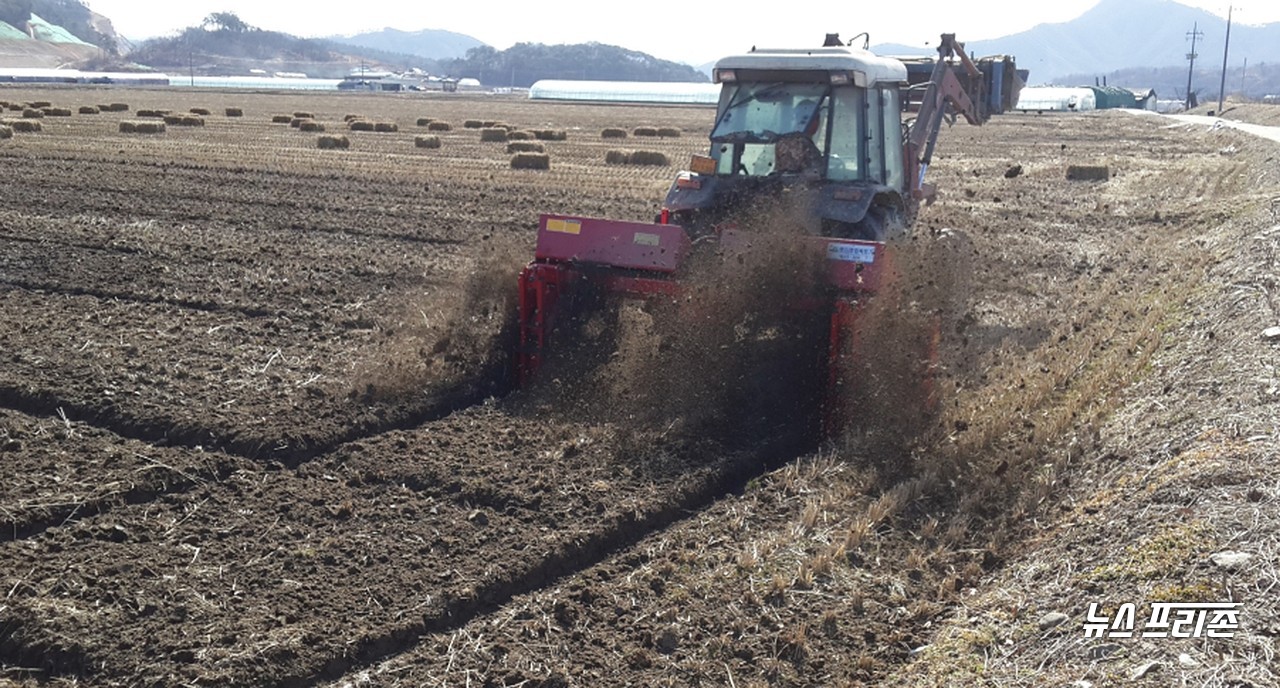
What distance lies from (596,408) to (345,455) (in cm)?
158

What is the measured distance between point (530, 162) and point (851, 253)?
A: 16.0m

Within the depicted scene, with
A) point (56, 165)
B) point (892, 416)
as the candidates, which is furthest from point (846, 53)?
point (56, 165)

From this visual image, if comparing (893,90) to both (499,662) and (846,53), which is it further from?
(499,662)

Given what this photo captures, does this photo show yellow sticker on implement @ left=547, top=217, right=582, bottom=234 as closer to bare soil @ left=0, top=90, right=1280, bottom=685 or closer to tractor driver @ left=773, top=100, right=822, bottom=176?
bare soil @ left=0, top=90, right=1280, bottom=685

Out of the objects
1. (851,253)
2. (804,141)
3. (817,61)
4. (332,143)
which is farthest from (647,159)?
(851,253)

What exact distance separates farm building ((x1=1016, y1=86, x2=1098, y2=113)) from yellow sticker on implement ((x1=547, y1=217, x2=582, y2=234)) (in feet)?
232

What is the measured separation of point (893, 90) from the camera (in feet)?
30.8

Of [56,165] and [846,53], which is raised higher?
[846,53]

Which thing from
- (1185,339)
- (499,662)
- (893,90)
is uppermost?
(893,90)

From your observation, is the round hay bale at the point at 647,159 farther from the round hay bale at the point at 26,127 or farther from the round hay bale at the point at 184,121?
the round hay bale at the point at 184,121

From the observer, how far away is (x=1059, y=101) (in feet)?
261

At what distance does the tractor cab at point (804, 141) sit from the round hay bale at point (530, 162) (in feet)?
45.8

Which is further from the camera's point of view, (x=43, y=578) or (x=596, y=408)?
(x=596, y=408)

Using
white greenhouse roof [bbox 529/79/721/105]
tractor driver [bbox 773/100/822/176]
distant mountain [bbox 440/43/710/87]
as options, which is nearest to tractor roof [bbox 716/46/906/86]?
tractor driver [bbox 773/100/822/176]
